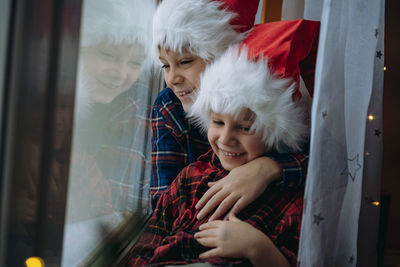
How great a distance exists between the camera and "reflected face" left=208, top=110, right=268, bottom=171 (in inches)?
33.3

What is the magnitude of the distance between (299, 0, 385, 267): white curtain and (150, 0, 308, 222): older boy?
0.12 metres

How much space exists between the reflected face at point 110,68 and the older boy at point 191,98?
11cm

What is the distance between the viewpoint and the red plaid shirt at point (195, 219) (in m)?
0.80

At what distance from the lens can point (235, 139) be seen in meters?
0.86

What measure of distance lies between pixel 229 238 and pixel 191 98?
1.44 ft

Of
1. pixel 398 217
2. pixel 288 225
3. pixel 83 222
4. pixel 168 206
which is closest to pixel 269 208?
pixel 288 225

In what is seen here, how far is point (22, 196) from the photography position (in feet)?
1.63

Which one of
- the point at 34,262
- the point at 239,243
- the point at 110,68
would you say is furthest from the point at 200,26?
the point at 34,262

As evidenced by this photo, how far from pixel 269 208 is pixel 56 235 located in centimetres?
51

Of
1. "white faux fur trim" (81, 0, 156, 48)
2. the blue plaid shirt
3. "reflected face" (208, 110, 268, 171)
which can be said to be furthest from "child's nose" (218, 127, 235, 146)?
"white faux fur trim" (81, 0, 156, 48)

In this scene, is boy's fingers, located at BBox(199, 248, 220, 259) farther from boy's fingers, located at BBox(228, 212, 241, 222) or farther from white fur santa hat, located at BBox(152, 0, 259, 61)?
white fur santa hat, located at BBox(152, 0, 259, 61)

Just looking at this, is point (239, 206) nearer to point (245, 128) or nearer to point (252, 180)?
point (252, 180)

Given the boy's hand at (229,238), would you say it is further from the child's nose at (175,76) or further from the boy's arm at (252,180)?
the child's nose at (175,76)

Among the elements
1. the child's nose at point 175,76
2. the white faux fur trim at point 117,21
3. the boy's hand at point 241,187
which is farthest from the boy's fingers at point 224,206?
the white faux fur trim at point 117,21
